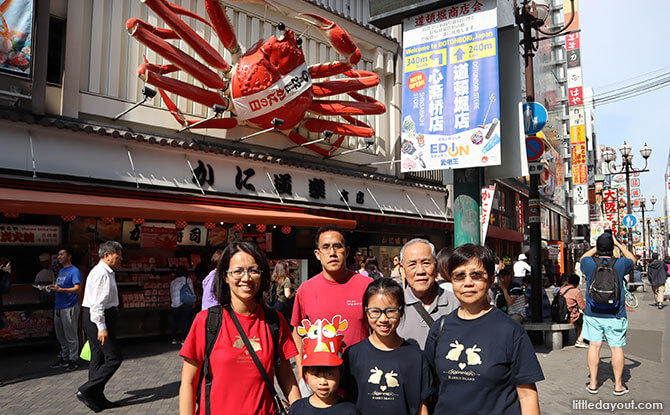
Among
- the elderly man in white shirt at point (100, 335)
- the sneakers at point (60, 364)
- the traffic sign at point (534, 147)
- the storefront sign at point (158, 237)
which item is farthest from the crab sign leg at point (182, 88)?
the traffic sign at point (534, 147)

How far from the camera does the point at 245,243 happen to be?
2.88 m

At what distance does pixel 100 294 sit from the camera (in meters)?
5.81

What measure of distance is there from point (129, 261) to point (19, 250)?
2059 millimetres

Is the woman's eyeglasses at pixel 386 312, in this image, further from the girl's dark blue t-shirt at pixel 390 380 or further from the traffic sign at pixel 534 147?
the traffic sign at pixel 534 147

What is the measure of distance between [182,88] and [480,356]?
9914 millimetres

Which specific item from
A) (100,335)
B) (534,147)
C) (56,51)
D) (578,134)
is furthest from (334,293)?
(578,134)

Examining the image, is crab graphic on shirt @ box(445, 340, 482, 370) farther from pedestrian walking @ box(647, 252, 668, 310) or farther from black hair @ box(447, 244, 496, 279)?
pedestrian walking @ box(647, 252, 668, 310)

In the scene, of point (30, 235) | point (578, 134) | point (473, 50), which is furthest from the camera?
point (578, 134)

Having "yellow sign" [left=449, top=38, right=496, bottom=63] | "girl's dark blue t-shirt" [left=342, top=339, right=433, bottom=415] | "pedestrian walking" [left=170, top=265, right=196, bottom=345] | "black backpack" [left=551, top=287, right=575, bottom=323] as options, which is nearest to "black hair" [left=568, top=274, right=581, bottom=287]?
"black backpack" [left=551, top=287, right=575, bottom=323]

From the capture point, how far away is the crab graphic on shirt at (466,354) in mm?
2492

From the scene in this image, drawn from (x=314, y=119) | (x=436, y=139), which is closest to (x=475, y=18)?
(x=436, y=139)

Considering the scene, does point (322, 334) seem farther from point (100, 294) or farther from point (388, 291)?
point (100, 294)

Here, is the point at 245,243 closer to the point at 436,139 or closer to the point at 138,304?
the point at 436,139

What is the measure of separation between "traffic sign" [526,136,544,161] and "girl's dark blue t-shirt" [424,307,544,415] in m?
7.82
